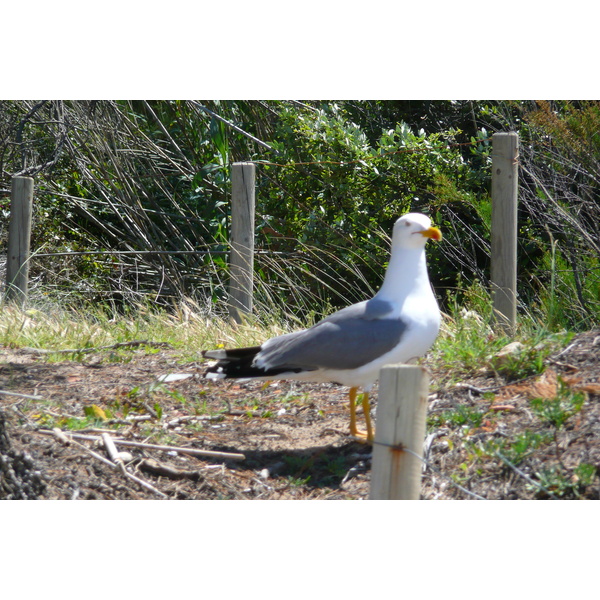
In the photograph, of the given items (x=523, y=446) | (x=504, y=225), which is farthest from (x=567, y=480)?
(x=504, y=225)

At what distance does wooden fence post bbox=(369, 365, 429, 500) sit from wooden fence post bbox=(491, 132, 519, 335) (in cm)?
293

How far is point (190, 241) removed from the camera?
9.56m

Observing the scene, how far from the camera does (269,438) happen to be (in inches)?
162

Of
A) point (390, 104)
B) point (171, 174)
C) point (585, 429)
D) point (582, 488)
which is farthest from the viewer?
point (171, 174)

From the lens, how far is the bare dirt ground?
3303mm

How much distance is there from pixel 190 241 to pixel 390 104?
9.37ft

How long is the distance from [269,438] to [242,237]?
266cm

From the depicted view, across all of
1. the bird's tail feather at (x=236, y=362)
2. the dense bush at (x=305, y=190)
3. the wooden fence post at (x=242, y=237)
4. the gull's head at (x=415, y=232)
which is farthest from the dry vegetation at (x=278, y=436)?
the dense bush at (x=305, y=190)

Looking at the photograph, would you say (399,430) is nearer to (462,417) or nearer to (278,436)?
(462,417)

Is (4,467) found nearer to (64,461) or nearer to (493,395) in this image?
(64,461)

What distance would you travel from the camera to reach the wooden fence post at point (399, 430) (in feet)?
8.60

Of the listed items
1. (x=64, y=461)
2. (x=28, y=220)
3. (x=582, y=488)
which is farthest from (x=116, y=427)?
(x=28, y=220)

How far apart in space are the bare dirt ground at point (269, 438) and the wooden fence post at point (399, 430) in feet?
1.16

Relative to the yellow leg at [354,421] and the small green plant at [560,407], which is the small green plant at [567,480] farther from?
the yellow leg at [354,421]
